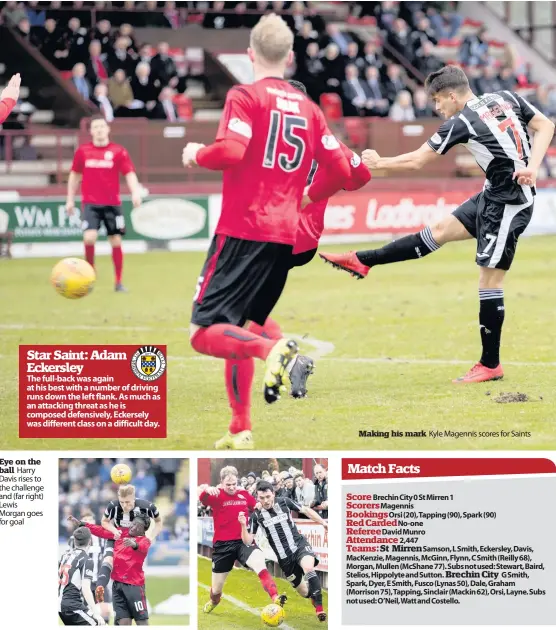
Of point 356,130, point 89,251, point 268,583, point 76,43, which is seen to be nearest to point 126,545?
point 268,583

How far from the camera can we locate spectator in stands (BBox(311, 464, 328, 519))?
6148 millimetres

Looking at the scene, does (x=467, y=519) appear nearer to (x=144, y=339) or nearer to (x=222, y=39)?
(x=144, y=339)

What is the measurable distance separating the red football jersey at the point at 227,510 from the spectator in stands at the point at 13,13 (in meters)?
7.42

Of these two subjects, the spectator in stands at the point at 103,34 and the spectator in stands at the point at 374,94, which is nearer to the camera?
the spectator in stands at the point at 103,34

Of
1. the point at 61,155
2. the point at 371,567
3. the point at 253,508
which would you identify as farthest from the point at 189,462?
the point at 61,155

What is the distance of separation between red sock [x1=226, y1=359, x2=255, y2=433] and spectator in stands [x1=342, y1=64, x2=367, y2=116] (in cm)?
901

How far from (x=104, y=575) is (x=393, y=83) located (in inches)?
442

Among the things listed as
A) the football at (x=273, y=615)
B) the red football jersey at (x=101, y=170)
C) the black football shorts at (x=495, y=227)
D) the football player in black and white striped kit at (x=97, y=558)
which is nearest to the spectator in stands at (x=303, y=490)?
the football at (x=273, y=615)

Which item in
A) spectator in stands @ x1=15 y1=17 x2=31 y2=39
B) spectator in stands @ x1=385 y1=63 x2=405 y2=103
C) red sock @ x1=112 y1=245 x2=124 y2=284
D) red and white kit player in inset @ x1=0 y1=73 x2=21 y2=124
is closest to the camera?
red and white kit player in inset @ x1=0 y1=73 x2=21 y2=124

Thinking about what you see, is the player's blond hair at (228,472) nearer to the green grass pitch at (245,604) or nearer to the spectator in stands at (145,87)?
the green grass pitch at (245,604)

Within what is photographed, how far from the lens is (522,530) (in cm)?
609

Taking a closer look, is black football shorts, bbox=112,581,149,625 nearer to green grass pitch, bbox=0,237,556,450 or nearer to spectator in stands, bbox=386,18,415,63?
green grass pitch, bbox=0,237,556,450

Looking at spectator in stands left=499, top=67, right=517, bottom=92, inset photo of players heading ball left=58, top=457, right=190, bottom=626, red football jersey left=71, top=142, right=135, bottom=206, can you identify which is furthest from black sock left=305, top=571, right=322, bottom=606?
spectator in stands left=499, top=67, right=517, bottom=92

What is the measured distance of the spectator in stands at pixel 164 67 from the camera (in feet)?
49.3
